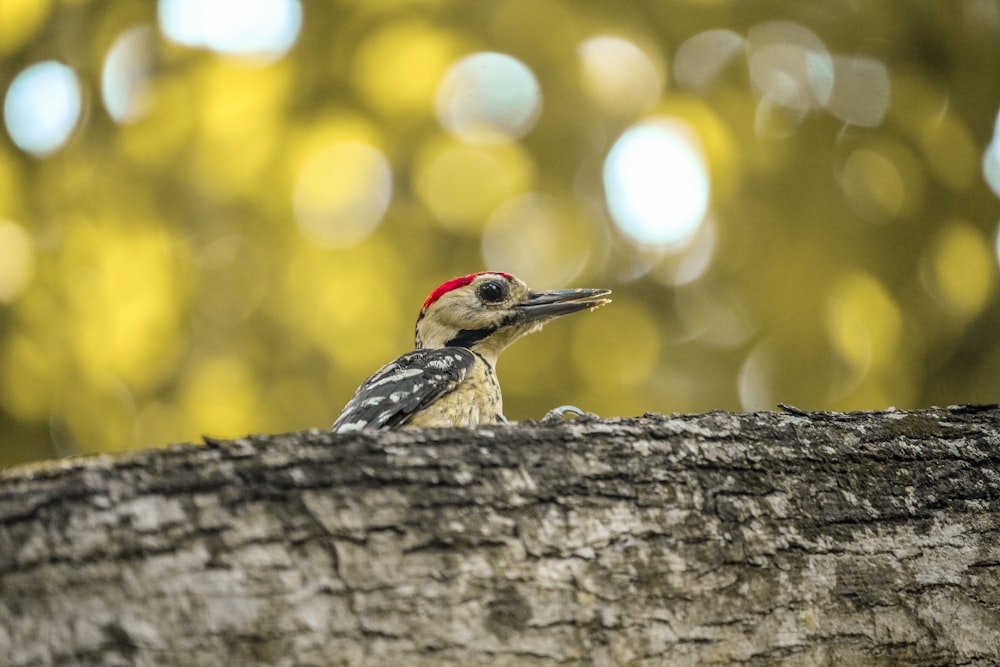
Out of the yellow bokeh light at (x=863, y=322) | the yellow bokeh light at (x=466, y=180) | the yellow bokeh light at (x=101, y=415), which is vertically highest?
the yellow bokeh light at (x=466, y=180)

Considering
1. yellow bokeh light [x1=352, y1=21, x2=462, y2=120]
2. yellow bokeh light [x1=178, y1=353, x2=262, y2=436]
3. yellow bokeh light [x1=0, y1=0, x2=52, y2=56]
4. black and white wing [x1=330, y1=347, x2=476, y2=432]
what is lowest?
black and white wing [x1=330, y1=347, x2=476, y2=432]

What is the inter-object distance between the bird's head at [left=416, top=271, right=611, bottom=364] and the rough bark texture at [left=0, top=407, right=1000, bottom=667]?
88.4 inches

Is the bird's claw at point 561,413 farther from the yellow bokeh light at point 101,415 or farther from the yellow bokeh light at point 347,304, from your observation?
the yellow bokeh light at point 101,415

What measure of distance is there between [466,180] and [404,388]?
198cm

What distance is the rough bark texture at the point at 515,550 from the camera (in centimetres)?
191

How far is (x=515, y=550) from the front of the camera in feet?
6.93

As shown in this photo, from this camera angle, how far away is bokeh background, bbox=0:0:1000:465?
5184 millimetres

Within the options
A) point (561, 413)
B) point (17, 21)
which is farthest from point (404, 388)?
point (17, 21)

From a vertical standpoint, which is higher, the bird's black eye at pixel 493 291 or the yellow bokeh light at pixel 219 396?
the bird's black eye at pixel 493 291

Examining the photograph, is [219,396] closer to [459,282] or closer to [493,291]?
[459,282]

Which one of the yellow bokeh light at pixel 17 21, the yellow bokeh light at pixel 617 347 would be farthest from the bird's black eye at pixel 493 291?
the yellow bokeh light at pixel 17 21

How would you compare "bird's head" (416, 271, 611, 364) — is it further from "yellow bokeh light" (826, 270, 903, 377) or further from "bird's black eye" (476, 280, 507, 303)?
"yellow bokeh light" (826, 270, 903, 377)

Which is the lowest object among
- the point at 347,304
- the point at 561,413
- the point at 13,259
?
the point at 561,413

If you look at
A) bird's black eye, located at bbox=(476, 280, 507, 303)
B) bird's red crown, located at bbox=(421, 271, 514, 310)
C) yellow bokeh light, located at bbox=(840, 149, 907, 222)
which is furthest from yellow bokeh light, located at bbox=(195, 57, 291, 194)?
yellow bokeh light, located at bbox=(840, 149, 907, 222)
